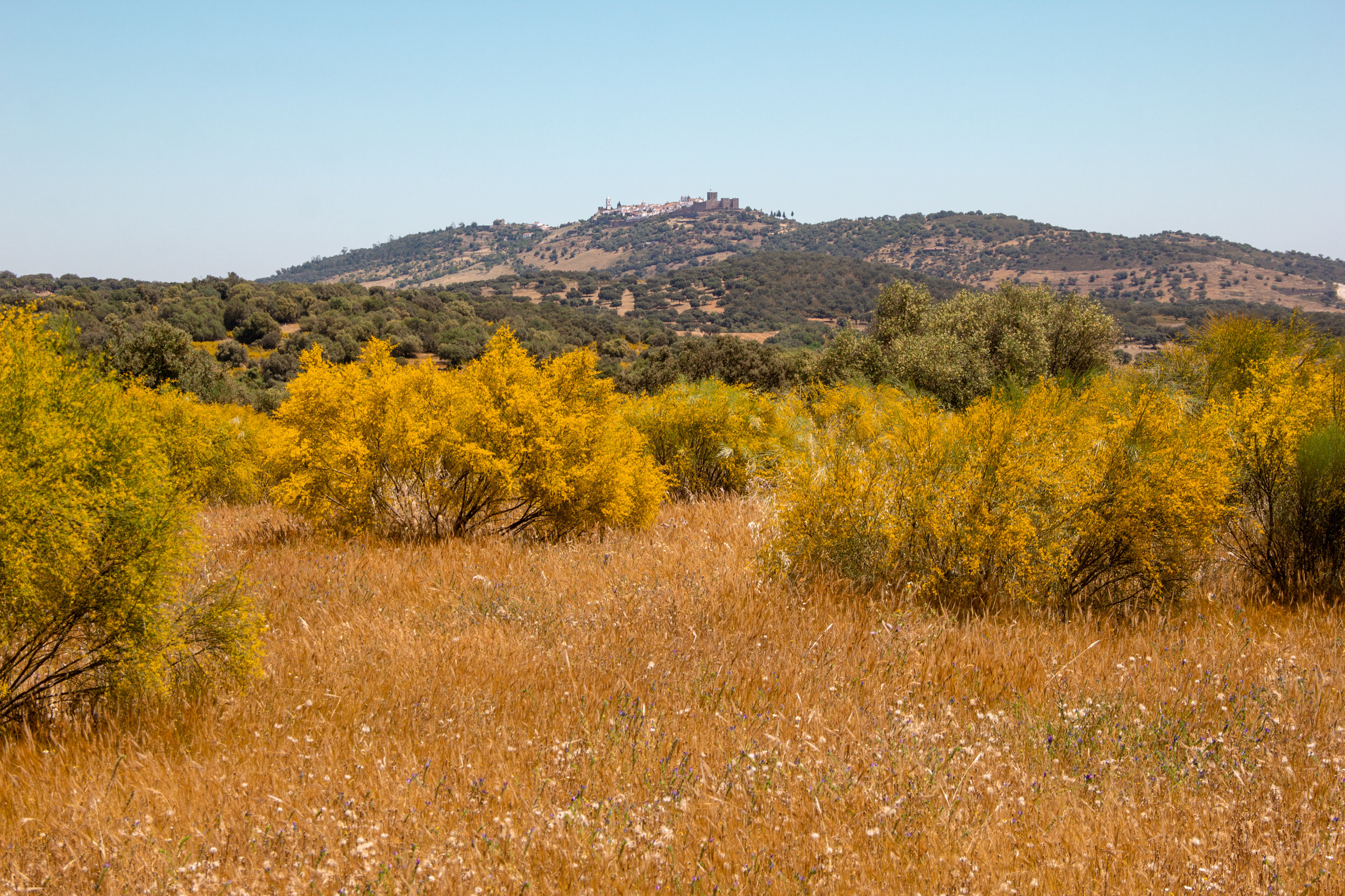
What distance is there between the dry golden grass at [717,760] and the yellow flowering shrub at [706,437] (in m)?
6.61

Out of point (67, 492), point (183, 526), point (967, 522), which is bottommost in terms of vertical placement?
point (967, 522)

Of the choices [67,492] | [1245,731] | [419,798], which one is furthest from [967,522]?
[67,492]

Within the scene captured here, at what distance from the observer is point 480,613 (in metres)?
5.24

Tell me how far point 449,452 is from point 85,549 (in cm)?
473

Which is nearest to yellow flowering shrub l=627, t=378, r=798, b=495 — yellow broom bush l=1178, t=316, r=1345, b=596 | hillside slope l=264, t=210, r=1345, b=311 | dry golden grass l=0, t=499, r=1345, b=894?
yellow broom bush l=1178, t=316, r=1345, b=596

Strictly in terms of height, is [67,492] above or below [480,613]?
above

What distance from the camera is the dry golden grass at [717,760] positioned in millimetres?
2529

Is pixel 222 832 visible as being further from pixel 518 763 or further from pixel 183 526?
pixel 183 526

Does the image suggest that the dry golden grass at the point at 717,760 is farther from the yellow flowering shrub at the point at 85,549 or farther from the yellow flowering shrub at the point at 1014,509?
the yellow flowering shrub at the point at 1014,509

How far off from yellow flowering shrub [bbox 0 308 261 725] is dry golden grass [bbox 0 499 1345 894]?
32 centimetres

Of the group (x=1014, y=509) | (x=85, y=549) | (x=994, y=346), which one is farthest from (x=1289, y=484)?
(x=994, y=346)

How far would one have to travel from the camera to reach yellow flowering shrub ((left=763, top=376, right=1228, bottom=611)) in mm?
5363

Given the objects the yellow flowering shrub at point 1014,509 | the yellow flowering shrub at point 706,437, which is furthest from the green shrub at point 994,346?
the yellow flowering shrub at point 1014,509

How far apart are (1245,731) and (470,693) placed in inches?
161
